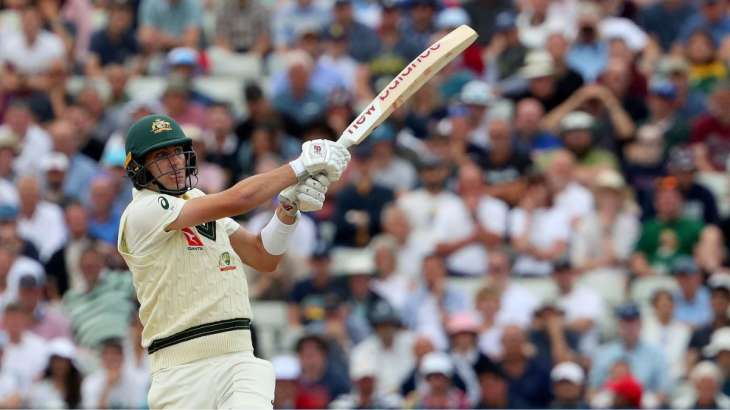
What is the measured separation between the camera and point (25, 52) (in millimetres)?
18266

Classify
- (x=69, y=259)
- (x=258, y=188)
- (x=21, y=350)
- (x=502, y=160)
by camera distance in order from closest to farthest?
(x=258, y=188), (x=21, y=350), (x=69, y=259), (x=502, y=160)

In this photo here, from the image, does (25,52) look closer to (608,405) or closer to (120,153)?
(120,153)

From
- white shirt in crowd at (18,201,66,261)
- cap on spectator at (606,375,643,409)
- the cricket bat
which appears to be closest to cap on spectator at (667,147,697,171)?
cap on spectator at (606,375,643,409)

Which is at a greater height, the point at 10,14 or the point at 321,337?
the point at 10,14

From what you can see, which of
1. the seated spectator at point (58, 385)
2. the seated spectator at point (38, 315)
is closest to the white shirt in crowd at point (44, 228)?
the seated spectator at point (38, 315)

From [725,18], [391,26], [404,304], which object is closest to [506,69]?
[391,26]

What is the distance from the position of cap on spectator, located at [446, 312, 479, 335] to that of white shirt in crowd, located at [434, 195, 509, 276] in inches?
37.4

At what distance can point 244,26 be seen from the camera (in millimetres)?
18766

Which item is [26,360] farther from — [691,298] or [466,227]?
[691,298]

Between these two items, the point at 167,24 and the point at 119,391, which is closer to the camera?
the point at 119,391

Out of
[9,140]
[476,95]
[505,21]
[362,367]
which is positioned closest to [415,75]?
[362,367]

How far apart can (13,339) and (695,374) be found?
6.15m

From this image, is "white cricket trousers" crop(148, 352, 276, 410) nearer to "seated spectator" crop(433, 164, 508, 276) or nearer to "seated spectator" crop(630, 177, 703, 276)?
"seated spectator" crop(433, 164, 508, 276)

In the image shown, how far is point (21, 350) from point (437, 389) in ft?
12.5
